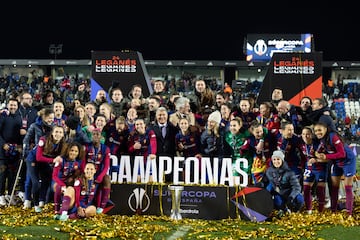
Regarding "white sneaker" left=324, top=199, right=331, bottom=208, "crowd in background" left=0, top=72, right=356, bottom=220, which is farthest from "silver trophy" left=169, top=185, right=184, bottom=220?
"white sneaker" left=324, top=199, right=331, bottom=208

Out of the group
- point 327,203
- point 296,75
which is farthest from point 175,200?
point 296,75

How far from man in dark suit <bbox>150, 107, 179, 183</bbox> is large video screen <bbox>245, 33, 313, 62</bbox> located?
1056 inches

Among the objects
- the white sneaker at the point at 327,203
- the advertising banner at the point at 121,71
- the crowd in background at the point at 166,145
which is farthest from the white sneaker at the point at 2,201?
the white sneaker at the point at 327,203

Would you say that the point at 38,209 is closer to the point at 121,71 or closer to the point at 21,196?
the point at 21,196

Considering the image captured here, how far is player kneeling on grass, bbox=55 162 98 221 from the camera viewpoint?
7754 mm

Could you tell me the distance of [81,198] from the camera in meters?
8.05

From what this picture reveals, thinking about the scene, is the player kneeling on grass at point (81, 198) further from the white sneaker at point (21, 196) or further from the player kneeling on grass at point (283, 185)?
the player kneeling on grass at point (283, 185)

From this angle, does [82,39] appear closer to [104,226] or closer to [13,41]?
[13,41]

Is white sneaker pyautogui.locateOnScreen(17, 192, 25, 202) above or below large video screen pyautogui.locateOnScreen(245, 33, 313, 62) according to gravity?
below

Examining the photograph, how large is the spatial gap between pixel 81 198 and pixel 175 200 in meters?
1.37

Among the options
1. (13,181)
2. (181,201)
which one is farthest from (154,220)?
(13,181)

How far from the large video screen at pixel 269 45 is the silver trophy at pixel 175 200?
91.6 ft

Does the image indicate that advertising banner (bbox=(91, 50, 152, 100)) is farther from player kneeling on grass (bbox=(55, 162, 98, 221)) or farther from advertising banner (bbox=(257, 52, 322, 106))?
player kneeling on grass (bbox=(55, 162, 98, 221))

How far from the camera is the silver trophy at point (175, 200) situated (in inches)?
316
